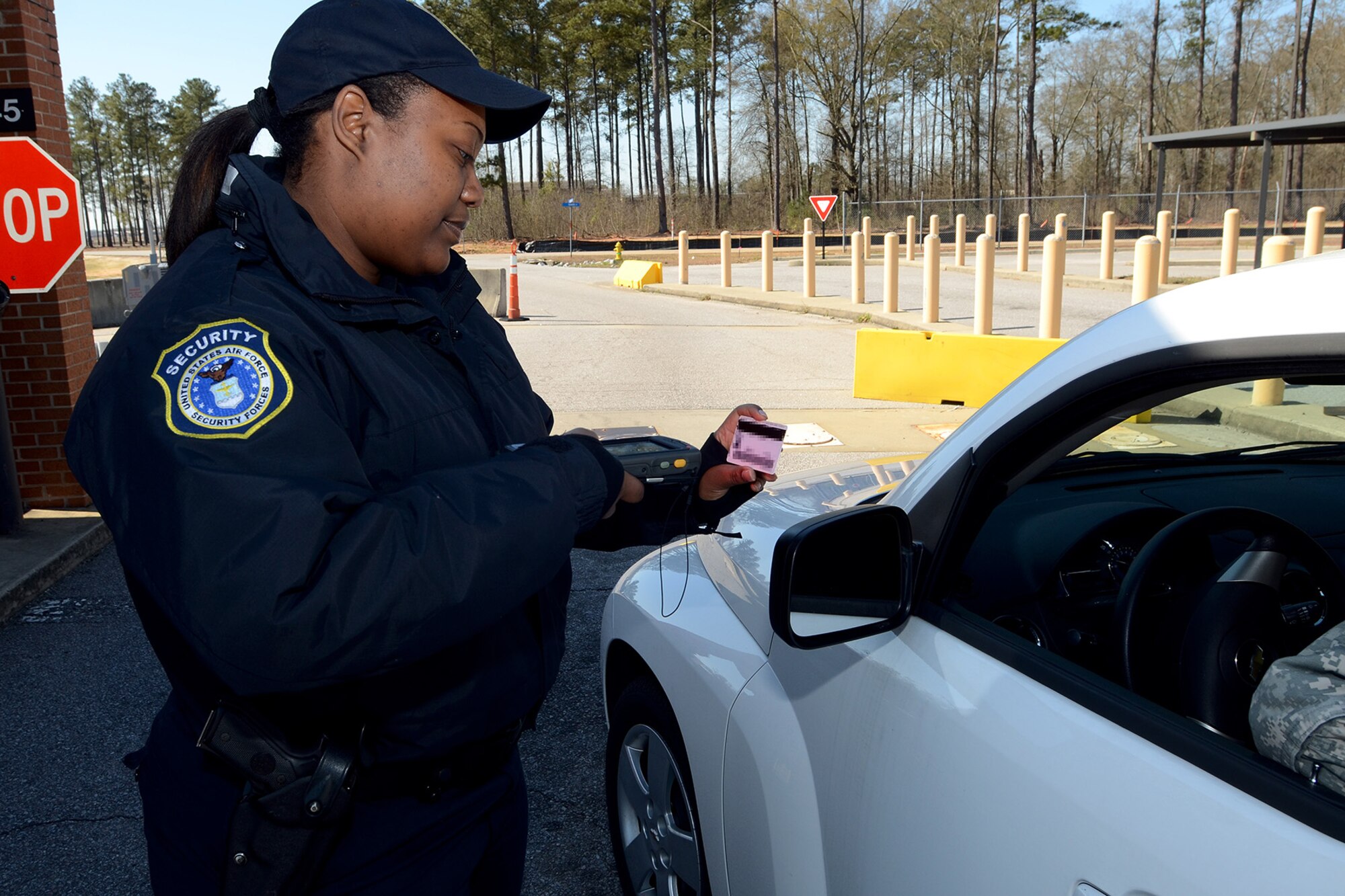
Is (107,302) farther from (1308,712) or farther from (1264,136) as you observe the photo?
(1308,712)

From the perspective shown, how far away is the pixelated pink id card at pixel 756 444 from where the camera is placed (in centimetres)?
190

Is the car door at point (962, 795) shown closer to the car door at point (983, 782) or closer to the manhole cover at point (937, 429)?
the car door at point (983, 782)

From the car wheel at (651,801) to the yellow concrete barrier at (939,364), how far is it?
23.0 ft

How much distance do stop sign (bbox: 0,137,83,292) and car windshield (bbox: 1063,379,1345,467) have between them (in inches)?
222

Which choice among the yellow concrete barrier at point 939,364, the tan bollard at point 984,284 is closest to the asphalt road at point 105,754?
the yellow concrete barrier at point 939,364

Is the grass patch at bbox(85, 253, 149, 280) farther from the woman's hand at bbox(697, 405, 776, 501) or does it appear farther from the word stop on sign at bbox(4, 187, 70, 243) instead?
the woman's hand at bbox(697, 405, 776, 501)

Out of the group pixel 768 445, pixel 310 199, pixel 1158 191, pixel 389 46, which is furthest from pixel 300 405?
pixel 1158 191

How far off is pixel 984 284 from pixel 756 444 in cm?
1299

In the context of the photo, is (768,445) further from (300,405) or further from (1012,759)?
(300,405)

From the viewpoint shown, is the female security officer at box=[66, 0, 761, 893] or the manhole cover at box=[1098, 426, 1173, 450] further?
the manhole cover at box=[1098, 426, 1173, 450]

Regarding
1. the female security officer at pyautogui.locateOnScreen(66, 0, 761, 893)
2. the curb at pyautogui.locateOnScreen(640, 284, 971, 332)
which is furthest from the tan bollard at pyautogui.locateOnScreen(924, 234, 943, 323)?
the female security officer at pyautogui.locateOnScreen(66, 0, 761, 893)

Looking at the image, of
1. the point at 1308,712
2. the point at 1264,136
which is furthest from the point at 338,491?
the point at 1264,136

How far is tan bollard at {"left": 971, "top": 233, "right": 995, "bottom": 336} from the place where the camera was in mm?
13812

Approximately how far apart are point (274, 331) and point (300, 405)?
0.12 metres
